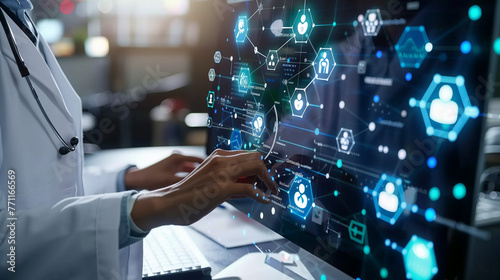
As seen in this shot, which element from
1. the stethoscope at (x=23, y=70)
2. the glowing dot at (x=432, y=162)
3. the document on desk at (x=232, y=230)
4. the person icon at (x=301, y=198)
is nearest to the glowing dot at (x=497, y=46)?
the glowing dot at (x=432, y=162)

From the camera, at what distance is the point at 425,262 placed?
0.48 meters

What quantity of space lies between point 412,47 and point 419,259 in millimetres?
247

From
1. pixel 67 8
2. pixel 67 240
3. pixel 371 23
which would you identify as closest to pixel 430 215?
pixel 371 23

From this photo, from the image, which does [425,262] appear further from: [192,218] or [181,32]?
[181,32]

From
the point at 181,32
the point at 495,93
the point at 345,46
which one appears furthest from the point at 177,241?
the point at 181,32

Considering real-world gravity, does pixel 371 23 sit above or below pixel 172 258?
above

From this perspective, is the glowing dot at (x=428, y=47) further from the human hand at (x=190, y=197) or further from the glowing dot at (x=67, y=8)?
the glowing dot at (x=67, y=8)

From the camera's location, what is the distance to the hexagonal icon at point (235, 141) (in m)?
0.84

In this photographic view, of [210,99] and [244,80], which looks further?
[210,99]

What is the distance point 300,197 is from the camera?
2.19 feet

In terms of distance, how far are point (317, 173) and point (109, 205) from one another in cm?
31

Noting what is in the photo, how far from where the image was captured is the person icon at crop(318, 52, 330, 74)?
605 millimetres

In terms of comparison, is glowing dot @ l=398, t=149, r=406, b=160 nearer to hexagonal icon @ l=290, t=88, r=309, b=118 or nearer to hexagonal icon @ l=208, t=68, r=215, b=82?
hexagonal icon @ l=290, t=88, r=309, b=118

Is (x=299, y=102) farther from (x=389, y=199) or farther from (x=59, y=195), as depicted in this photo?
(x=59, y=195)
